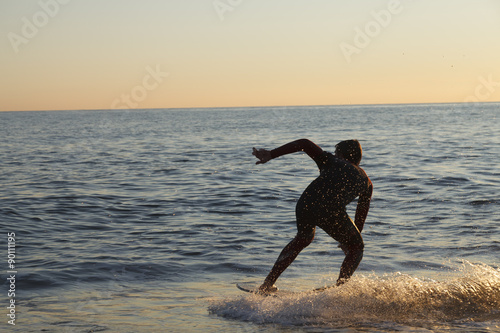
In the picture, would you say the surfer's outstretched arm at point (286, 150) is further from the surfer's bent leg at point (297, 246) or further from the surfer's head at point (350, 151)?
the surfer's bent leg at point (297, 246)

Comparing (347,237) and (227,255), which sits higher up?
(347,237)

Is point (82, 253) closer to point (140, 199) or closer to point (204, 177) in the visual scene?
point (140, 199)

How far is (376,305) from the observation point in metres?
6.76

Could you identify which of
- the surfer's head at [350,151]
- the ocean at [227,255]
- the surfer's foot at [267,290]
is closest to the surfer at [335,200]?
the surfer's head at [350,151]

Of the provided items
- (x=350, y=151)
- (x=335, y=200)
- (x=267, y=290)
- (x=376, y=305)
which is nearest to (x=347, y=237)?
(x=335, y=200)

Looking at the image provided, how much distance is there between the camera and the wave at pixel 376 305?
643cm

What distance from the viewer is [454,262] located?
30.7 feet

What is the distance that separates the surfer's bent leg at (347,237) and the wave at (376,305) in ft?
0.59

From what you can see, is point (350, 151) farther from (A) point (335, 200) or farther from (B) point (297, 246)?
(B) point (297, 246)

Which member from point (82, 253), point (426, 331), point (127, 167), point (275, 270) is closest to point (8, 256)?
point (82, 253)

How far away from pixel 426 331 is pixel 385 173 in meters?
15.7

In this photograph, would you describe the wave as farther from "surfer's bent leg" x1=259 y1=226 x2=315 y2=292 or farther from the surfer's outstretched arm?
the surfer's outstretched arm

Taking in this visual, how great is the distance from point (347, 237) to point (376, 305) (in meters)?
0.83

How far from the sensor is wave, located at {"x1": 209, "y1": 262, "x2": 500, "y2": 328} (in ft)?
21.1
